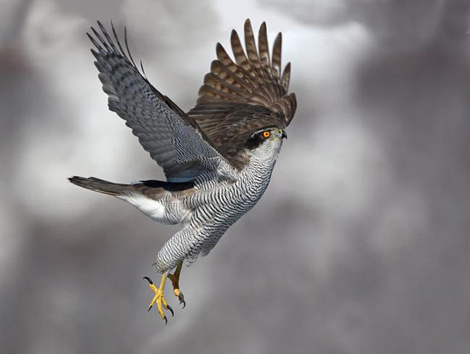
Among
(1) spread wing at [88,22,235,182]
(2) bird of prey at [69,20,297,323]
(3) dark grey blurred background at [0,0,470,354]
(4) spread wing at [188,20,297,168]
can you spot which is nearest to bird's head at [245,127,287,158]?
(2) bird of prey at [69,20,297,323]

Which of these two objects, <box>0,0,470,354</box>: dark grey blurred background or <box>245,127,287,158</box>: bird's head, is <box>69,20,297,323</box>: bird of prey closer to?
<box>245,127,287,158</box>: bird's head

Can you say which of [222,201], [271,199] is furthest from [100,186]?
[271,199]

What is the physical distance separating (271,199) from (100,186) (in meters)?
7.59

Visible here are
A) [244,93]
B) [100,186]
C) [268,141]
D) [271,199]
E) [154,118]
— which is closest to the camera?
[154,118]

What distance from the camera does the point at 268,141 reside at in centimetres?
595

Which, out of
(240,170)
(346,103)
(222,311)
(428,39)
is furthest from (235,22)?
(240,170)

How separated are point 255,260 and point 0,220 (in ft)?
11.7

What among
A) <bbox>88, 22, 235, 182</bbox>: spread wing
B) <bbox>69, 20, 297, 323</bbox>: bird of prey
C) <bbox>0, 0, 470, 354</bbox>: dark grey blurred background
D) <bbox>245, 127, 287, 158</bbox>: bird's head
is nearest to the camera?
<bbox>88, 22, 235, 182</bbox>: spread wing

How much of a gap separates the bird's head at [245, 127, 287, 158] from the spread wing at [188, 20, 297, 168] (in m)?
0.75

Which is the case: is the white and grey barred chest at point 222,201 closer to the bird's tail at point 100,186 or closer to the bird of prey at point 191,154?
the bird of prey at point 191,154

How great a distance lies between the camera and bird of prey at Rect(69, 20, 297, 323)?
A: 5633 millimetres

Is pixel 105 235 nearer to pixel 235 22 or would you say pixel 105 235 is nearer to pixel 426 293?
pixel 235 22

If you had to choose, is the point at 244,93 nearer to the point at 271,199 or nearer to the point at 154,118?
the point at 154,118

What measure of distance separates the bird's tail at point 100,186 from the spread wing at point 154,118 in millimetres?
369
